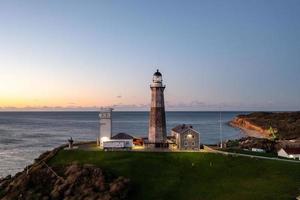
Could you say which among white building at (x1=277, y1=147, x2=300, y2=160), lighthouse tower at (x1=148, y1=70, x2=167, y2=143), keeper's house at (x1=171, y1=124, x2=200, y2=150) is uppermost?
lighthouse tower at (x1=148, y1=70, x2=167, y2=143)

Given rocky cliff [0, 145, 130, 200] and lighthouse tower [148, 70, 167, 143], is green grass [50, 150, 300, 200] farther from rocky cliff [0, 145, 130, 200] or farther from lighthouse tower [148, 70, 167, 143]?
lighthouse tower [148, 70, 167, 143]

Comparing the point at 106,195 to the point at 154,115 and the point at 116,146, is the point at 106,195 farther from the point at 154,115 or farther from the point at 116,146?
the point at 154,115

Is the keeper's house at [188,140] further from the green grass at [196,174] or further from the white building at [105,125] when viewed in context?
the white building at [105,125]

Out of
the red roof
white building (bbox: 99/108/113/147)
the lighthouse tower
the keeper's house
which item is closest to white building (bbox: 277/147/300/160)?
the red roof

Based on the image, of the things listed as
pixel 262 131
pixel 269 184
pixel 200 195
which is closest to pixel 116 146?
pixel 200 195

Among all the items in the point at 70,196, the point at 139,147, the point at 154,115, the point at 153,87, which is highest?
the point at 153,87

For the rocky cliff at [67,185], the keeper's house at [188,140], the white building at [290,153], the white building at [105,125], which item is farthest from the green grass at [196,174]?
the white building at [290,153]
